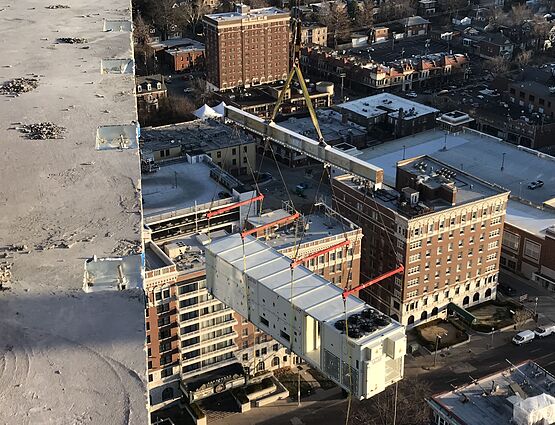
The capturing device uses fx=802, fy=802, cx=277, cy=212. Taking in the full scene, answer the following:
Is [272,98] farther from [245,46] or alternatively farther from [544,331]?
[544,331]

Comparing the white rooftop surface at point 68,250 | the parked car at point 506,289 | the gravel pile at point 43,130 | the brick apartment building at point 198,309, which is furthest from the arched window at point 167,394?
the gravel pile at point 43,130

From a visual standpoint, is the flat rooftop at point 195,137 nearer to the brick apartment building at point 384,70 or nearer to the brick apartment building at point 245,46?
the brick apartment building at point 245,46

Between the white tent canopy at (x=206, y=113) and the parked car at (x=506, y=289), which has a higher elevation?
the white tent canopy at (x=206, y=113)

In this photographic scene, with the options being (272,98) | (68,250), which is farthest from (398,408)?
(272,98)

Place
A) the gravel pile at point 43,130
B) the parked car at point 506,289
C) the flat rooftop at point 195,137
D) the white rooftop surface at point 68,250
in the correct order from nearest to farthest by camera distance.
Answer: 1. the white rooftop surface at point 68,250
2. the gravel pile at point 43,130
3. the parked car at point 506,289
4. the flat rooftop at point 195,137

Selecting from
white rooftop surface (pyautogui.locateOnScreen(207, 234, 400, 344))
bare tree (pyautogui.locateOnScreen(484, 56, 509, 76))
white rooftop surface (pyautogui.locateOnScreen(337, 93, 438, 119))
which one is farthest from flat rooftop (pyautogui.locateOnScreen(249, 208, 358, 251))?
bare tree (pyautogui.locateOnScreen(484, 56, 509, 76))

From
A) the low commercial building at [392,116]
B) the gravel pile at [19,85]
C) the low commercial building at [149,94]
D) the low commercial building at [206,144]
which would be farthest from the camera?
the low commercial building at [149,94]

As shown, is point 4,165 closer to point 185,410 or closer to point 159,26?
point 185,410
